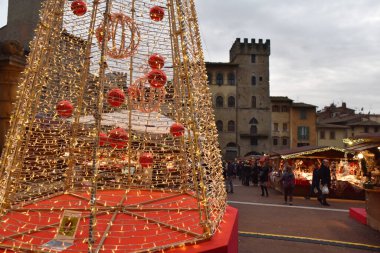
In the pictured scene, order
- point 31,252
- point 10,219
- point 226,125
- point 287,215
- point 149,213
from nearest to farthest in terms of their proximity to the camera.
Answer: point 31,252
point 10,219
point 149,213
point 287,215
point 226,125

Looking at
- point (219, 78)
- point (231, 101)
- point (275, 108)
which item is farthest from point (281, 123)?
point (219, 78)

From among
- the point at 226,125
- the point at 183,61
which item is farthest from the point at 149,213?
the point at 226,125

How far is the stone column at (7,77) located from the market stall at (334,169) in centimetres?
1087

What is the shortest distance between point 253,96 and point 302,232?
122 ft

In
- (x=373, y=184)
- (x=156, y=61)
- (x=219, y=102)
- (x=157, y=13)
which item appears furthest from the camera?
(x=219, y=102)

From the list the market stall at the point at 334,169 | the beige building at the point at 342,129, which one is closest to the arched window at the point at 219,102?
the beige building at the point at 342,129

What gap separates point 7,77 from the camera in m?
6.36

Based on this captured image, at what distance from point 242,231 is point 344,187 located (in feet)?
26.7

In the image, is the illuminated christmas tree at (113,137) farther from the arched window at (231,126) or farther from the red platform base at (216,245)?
the arched window at (231,126)

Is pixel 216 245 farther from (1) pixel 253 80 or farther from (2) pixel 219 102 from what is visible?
(1) pixel 253 80

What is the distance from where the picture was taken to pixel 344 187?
13.0 meters

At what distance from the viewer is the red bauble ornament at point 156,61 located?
3.96 meters

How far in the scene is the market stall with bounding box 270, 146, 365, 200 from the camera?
512 inches

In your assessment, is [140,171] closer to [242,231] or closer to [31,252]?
[242,231]
